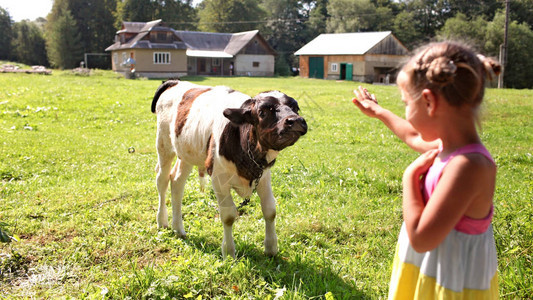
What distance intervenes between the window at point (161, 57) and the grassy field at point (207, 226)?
39.1m

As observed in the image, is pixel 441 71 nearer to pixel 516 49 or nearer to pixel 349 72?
pixel 349 72

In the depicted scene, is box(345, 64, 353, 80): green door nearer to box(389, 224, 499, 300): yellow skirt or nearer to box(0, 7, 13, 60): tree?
box(389, 224, 499, 300): yellow skirt

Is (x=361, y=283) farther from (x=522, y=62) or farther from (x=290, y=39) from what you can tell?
(x=290, y=39)

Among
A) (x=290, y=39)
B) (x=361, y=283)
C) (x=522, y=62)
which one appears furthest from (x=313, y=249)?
(x=290, y=39)

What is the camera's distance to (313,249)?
4.96 m

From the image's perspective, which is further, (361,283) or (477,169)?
(361,283)

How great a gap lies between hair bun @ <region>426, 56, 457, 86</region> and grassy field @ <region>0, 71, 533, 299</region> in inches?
15.6

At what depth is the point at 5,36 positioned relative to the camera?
6644cm

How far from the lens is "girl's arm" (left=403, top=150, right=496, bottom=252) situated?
1.88 meters

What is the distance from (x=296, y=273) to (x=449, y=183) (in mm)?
2691

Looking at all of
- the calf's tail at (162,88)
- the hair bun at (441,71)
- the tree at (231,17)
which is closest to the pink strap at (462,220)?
the hair bun at (441,71)

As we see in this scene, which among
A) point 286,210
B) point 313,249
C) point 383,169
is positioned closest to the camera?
point 313,249

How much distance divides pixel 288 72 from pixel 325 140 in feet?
168

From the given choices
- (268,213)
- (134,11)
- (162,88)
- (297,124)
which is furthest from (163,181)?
(134,11)
